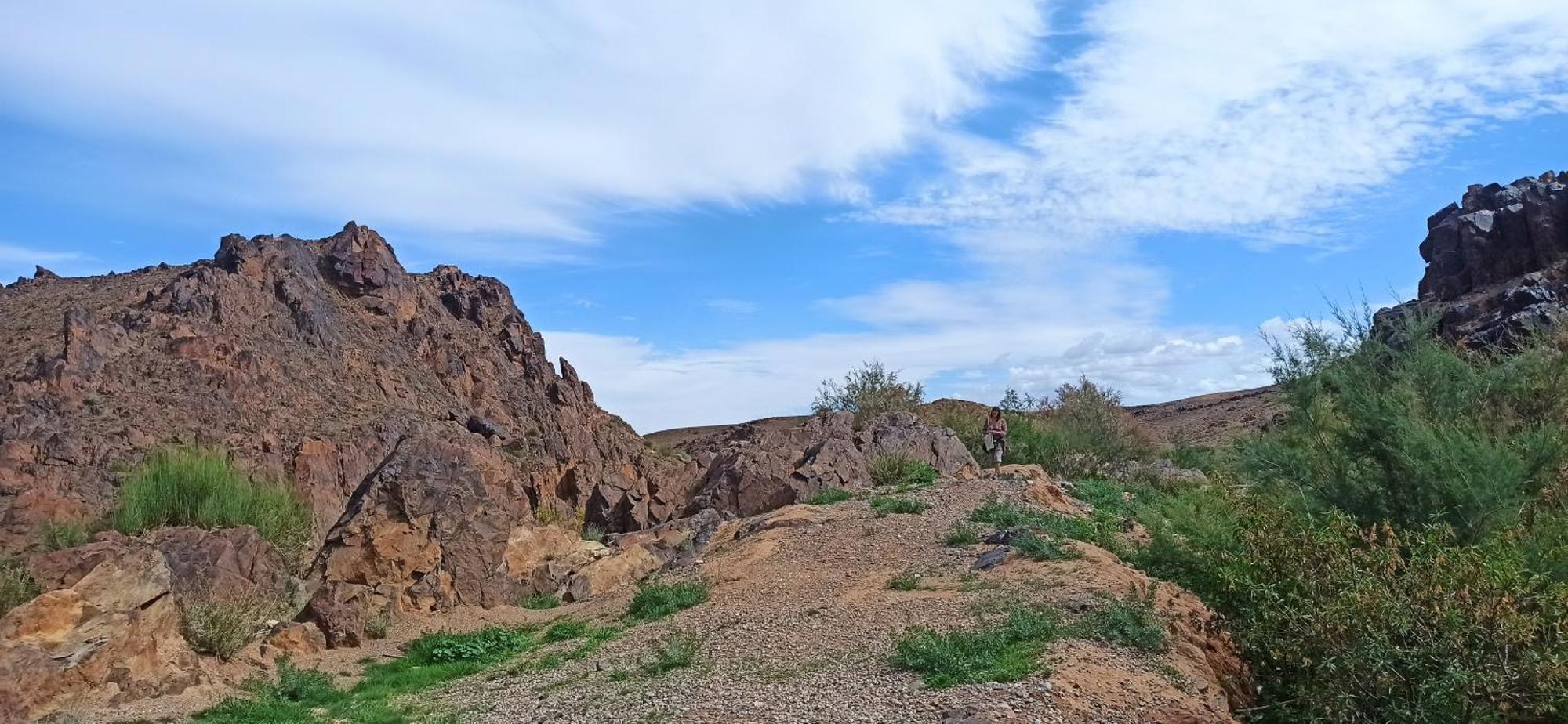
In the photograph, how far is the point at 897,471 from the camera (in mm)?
20219

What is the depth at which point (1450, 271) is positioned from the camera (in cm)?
4997

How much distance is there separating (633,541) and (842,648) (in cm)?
838

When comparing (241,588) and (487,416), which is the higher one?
(487,416)

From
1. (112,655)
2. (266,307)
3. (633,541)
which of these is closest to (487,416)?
(266,307)

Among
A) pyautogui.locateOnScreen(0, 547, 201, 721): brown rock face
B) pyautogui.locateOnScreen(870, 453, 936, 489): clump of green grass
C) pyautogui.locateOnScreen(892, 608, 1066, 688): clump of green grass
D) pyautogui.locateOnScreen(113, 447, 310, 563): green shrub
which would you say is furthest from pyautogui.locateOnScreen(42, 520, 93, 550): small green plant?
pyautogui.locateOnScreen(870, 453, 936, 489): clump of green grass

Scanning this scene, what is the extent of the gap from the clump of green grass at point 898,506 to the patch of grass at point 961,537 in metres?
1.29

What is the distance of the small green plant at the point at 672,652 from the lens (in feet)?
30.6

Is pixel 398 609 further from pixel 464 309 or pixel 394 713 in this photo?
pixel 464 309

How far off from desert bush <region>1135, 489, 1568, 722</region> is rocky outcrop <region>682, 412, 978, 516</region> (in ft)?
35.1

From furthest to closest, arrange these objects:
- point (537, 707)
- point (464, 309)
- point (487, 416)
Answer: point (464, 309) < point (487, 416) < point (537, 707)

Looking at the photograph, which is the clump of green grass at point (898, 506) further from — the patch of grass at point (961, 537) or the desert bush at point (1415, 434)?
the desert bush at point (1415, 434)

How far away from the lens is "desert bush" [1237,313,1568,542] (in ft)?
32.4

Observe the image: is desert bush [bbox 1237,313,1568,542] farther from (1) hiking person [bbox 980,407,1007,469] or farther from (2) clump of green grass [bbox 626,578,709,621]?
(1) hiking person [bbox 980,407,1007,469]

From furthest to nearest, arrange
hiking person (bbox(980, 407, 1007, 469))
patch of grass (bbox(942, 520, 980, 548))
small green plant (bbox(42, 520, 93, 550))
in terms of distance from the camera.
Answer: hiking person (bbox(980, 407, 1007, 469)) → patch of grass (bbox(942, 520, 980, 548)) → small green plant (bbox(42, 520, 93, 550))
